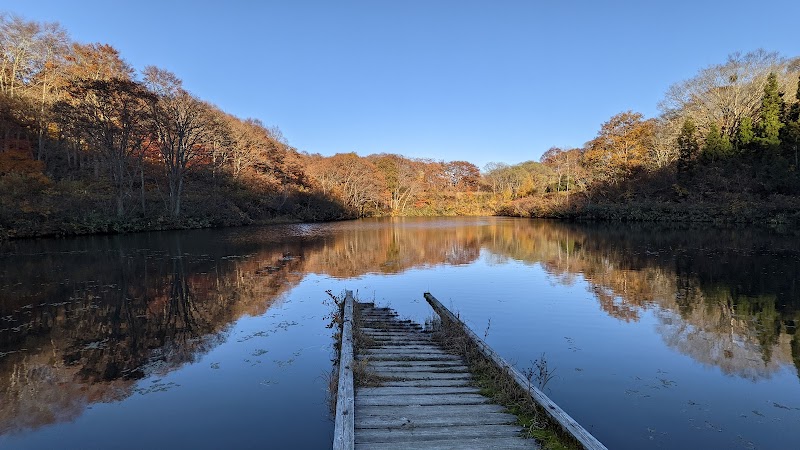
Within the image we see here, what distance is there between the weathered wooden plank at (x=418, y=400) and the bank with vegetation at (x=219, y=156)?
91.0 feet

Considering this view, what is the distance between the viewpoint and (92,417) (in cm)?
469

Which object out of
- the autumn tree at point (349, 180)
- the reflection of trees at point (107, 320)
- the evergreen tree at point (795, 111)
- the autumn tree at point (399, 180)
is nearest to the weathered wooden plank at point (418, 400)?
the reflection of trees at point (107, 320)

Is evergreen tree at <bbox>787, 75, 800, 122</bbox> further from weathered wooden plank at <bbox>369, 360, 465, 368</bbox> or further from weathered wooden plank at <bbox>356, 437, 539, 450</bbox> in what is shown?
weathered wooden plank at <bbox>356, 437, 539, 450</bbox>

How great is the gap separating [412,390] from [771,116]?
44.7 m

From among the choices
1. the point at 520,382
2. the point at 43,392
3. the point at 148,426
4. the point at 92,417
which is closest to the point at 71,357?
the point at 43,392

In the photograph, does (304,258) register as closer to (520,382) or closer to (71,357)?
(71,357)

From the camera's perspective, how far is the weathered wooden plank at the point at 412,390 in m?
4.61

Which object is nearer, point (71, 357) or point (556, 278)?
point (71, 357)

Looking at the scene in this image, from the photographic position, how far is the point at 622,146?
47.2 meters

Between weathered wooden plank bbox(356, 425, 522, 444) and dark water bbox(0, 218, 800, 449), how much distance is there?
0.95 metres

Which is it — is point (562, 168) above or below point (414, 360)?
Result: above

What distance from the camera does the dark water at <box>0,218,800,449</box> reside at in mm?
4590

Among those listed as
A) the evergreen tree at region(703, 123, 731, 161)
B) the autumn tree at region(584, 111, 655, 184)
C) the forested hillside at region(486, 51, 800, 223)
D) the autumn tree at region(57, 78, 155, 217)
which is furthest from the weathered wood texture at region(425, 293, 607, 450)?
the autumn tree at region(584, 111, 655, 184)

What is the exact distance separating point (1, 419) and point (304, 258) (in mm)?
14159
